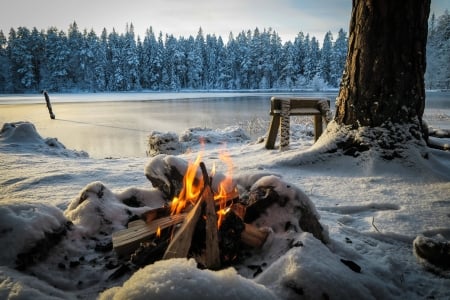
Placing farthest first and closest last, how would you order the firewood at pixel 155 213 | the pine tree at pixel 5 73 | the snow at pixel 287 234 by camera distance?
1. the pine tree at pixel 5 73
2. the firewood at pixel 155 213
3. the snow at pixel 287 234

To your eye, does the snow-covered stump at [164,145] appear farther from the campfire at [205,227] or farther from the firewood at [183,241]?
the firewood at [183,241]

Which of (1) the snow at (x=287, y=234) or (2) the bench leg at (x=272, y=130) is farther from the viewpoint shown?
(2) the bench leg at (x=272, y=130)

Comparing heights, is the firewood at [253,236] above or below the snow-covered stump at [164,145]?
above

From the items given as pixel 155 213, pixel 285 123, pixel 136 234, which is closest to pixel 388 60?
pixel 285 123

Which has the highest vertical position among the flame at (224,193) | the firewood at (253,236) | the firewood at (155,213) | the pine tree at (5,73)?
the pine tree at (5,73)

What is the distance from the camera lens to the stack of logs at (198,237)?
7.36 ft

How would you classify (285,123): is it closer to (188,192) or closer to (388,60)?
(388,60)

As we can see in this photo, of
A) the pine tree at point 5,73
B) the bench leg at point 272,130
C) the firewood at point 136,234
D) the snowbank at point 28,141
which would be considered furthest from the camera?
the pine tree at point 5,73

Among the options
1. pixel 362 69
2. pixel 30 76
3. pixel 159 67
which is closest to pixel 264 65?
pixel 159 67

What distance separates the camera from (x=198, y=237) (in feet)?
7.78

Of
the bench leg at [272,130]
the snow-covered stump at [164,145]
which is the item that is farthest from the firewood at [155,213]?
the snow-covered stump at [164,145]

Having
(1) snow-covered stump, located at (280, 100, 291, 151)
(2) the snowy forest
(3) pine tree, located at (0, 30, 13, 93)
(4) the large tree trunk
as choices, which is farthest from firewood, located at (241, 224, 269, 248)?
(3) pine tree, located at (0, 30, 13, 93)

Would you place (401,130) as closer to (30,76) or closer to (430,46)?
(430,46)

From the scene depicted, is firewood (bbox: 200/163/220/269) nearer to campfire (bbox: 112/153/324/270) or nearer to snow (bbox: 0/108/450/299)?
campfire (bbox: 112/153/324/270)
